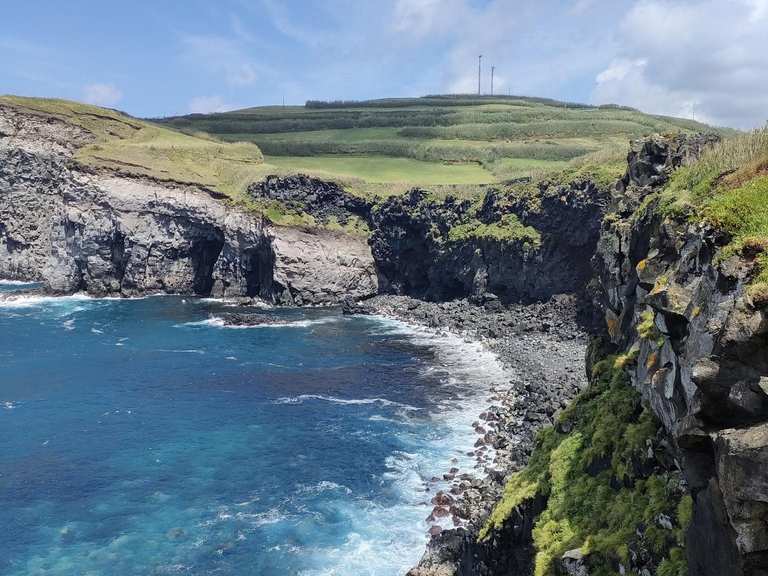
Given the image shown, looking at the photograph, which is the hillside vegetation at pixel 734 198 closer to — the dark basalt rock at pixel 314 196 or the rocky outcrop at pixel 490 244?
the rocky outcrop at pixel 490 244

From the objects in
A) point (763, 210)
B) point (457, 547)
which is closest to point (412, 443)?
point (457, 547)

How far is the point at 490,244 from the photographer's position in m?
96.6

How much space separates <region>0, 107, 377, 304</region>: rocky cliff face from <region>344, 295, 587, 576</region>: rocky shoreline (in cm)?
1125

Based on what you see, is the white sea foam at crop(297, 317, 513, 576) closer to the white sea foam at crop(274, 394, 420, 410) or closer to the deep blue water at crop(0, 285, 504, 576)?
the deep blue water at crop(0, 285, 504, 576)

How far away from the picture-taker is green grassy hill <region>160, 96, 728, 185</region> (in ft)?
450

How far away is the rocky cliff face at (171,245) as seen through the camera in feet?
352

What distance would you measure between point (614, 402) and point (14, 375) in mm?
64632

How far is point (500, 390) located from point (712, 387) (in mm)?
47128

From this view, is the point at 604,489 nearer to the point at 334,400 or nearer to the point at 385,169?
the point at 334,400

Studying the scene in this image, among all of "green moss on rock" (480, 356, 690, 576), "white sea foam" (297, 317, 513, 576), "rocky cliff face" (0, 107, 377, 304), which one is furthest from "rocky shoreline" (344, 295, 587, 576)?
"rocky cliff face" (0, 107, 377, 304)

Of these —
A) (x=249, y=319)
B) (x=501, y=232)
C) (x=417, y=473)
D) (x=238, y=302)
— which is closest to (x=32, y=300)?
(x=238, y=302)

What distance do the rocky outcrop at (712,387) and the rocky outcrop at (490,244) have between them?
213ft

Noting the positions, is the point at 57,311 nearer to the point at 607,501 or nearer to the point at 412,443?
the point at 412,443

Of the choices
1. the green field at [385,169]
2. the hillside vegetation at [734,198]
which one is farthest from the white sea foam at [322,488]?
the green field at [385,169]
